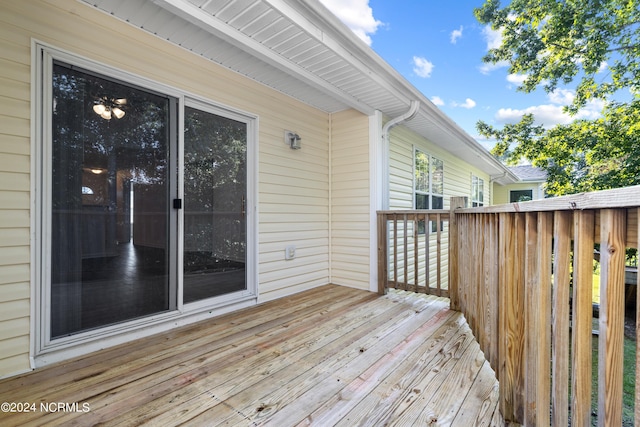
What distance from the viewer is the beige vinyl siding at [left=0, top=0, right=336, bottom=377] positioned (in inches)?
72.7

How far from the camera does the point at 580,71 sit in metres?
7.61

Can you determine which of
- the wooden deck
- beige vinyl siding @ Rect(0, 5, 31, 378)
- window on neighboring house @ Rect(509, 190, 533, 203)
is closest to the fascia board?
beige vinyl siding @ Rect(0, 5, 31, 378)

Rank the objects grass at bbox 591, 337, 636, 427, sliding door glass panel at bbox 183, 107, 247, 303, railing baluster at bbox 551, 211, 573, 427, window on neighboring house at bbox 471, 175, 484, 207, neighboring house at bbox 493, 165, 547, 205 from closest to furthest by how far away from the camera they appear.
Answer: railing baluster at bbox 551, 211, 573, 427
grass at bbox 591, 337, 636, 427
sliding door glass panel at bbox 183, 107, 247, 303
window on neighboring house at bbox 471, 175, 484, 207
neighboring house at bbox 493, 165, 547, 205

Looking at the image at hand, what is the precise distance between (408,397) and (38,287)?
2.53 m

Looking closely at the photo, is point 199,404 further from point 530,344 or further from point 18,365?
point 530,344

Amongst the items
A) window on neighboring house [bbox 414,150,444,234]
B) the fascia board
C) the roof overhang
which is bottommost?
window on neighboring house [bbox 414,150,444,234]

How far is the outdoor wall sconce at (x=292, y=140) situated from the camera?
3.76 meters

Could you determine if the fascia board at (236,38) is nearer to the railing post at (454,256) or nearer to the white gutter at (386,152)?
the white gutter at (386,152)

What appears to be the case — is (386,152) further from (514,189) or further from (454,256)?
(514,189)

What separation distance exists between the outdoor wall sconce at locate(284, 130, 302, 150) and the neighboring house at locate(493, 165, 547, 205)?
42.2 feet

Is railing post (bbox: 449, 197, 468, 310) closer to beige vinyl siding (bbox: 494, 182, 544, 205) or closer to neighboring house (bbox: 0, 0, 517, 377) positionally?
neighboring house (bbox: 0, 0, 517, 377)

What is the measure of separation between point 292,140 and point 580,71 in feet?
28.9

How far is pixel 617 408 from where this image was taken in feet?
2.29

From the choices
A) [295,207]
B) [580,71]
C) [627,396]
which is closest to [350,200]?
[295,207]
